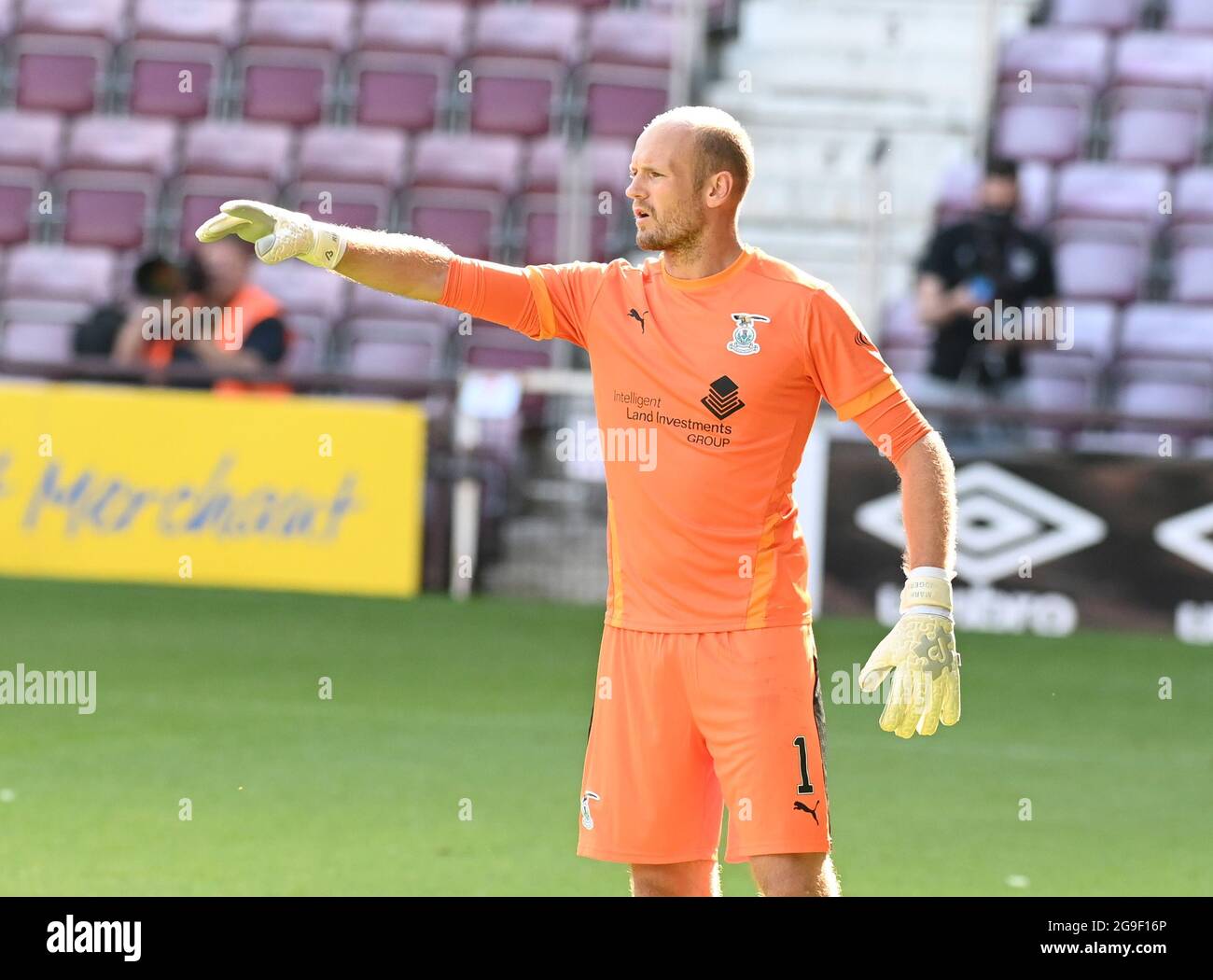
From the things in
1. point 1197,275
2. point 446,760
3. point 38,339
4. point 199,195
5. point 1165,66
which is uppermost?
point 1165,66

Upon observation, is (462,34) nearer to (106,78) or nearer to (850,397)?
(106,78)

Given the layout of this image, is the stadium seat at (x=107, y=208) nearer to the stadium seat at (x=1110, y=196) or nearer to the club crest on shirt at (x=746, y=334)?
the stadium seat at (x=1110, y=196)

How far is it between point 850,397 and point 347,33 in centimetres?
1487

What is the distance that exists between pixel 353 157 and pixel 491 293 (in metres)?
13.0

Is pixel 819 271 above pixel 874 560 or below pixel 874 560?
above

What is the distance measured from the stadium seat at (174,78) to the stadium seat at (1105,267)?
7.47 metres

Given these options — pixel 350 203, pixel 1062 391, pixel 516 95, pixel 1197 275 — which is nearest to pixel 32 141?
pixel 350 203

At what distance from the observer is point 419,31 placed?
1900cm

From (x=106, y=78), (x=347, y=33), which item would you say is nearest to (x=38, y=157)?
(x=106, y=78)

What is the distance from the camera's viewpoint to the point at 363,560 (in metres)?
14.3

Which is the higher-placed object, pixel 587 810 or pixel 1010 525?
pixel 1010 525

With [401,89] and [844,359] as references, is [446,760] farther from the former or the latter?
[401,89]

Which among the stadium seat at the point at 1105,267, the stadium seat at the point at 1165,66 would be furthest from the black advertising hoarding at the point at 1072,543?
the stadium seat at the point at 1165,66

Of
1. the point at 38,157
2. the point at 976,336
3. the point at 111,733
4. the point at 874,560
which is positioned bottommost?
the point at 111,733
